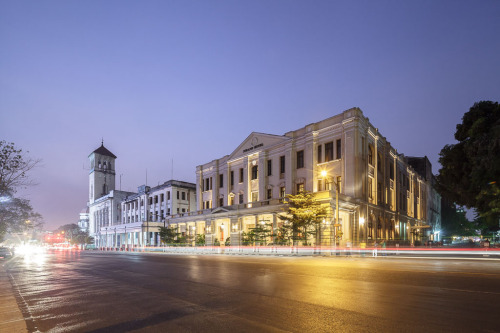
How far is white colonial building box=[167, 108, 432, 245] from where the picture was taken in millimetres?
42375

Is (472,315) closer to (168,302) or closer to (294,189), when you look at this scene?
(168,302)

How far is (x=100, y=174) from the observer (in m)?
120

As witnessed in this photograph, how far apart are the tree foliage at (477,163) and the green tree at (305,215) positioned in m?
12.7

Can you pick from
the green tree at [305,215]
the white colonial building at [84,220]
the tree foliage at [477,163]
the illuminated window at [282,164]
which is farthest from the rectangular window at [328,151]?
the white colonial building at [84,220]

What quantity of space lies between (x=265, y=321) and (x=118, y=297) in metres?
5.23

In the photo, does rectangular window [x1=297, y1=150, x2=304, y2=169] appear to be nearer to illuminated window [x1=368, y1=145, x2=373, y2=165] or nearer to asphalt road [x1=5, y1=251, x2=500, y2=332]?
illuminated window [x1=368, y1=145, x2=373, y2=165]

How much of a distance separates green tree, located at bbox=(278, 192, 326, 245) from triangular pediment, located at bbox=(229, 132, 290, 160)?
47.6 feet

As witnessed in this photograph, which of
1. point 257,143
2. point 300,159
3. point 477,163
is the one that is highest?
point 257,143

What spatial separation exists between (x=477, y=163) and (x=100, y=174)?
114241mm

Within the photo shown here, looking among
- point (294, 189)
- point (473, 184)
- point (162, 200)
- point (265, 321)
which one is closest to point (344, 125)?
point (294, 189)

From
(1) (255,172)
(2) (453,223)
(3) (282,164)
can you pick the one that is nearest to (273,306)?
(3) (282,164)

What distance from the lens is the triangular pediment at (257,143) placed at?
5247cm

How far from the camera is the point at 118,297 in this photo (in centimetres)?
1019

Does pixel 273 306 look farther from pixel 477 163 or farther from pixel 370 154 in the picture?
pixel 370 154
